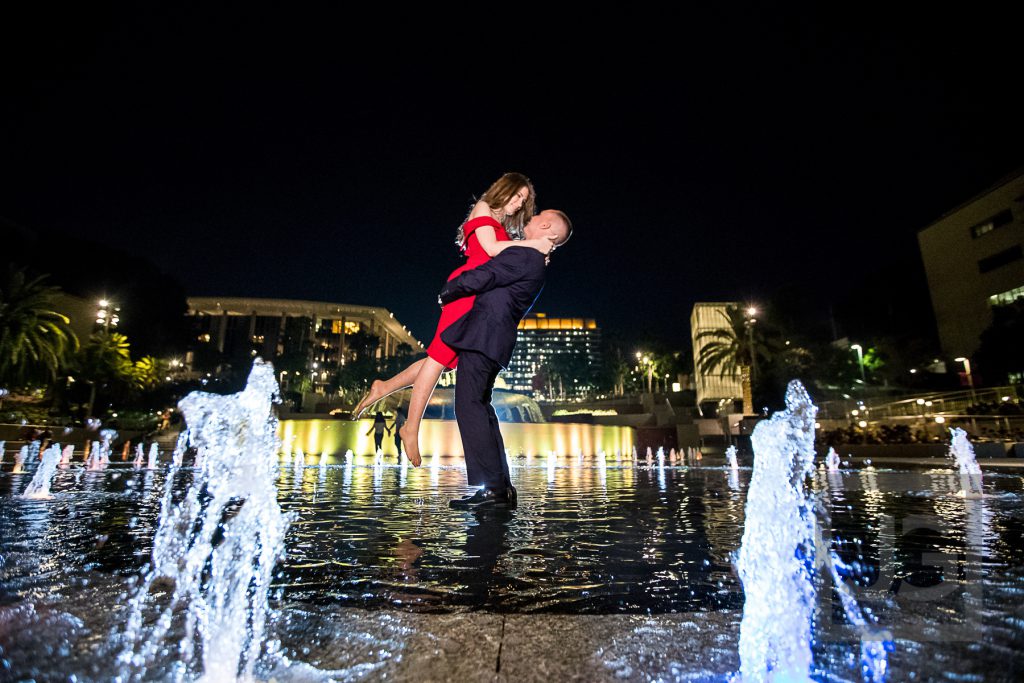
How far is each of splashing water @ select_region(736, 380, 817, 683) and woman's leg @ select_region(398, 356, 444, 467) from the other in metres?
1.94

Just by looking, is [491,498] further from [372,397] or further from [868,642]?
[868,642]

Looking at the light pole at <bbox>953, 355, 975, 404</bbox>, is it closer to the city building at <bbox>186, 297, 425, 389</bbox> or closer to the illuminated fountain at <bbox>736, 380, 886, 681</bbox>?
the illuminated fountain at <bbox>736, 380, 886, 681</bbox>

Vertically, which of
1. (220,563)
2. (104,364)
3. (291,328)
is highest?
(291,328)

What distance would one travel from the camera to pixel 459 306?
3.50 meters

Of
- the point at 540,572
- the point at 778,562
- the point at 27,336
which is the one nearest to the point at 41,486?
the point at 540,572

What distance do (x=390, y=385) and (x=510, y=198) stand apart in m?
1.53

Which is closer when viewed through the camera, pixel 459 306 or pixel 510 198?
pixel 459 306

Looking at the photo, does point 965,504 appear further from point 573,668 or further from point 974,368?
point 974,368

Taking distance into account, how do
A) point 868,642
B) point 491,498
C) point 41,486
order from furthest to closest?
point 41,486, point 491,498, point 868,642

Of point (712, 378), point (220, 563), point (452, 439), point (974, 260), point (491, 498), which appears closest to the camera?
point (220, 563)

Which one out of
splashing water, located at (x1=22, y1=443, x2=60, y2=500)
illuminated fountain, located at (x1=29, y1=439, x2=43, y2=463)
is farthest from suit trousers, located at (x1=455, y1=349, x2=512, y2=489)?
illuminated fountain, located at (x1=29, y1=439, x2=43, y2=463)

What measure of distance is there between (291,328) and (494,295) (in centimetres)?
9963

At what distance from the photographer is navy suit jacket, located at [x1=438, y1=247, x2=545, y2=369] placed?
10.8 ft

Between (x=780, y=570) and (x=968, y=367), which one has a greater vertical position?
(x=968, y=367)
